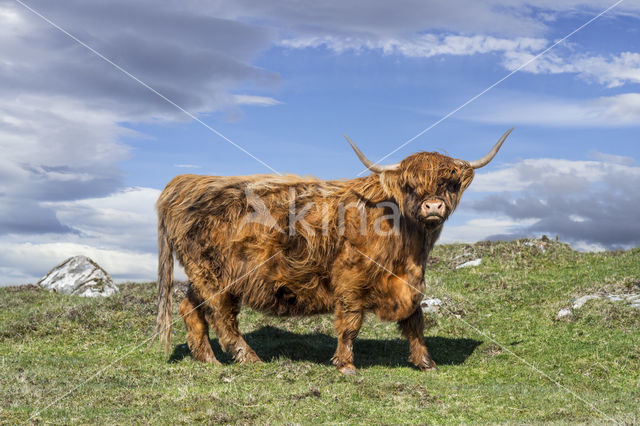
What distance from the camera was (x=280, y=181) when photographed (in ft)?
26.5

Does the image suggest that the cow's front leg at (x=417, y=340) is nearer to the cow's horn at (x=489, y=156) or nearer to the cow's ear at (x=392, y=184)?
the cow's ear at (x=392, y=184)

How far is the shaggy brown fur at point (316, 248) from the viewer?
24.3ft

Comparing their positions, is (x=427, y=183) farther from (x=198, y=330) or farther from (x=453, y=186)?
(x=198, y=330)

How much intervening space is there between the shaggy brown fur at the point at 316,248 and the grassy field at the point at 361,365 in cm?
67

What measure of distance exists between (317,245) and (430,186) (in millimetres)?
1587

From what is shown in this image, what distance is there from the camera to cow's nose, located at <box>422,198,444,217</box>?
22.3 feet

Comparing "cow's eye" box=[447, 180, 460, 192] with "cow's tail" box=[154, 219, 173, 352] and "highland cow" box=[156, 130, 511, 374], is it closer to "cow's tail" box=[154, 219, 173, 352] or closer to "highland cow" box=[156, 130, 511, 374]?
"highland cow" box=[156, 130, 511, 374]

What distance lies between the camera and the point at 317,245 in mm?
7531

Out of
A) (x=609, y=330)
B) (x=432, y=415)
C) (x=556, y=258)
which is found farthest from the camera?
(x=556, y=258)

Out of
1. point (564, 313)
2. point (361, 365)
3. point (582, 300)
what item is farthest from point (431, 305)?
point (361, 365)

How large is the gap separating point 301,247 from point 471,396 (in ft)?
8.76

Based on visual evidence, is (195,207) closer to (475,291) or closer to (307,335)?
(307,335)

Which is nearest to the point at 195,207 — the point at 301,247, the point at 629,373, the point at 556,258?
the point at 301,247

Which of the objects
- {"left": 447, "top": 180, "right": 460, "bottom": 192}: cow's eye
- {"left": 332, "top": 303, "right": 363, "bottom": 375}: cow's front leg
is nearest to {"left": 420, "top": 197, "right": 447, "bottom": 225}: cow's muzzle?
{"left": 447, "top": 180, "right": 460, "bottom": 192}: cow's eye
